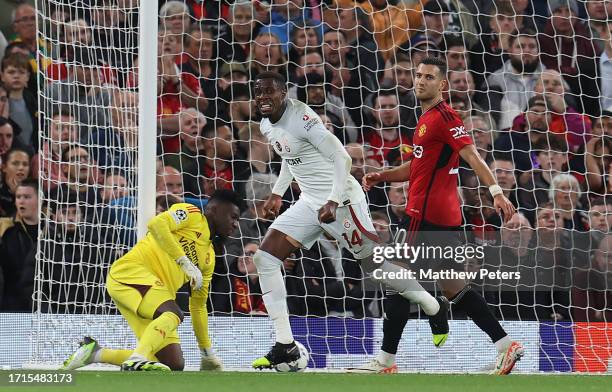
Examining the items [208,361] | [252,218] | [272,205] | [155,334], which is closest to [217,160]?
[252,218]

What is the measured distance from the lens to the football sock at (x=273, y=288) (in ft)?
26.2

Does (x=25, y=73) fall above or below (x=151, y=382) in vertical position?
above

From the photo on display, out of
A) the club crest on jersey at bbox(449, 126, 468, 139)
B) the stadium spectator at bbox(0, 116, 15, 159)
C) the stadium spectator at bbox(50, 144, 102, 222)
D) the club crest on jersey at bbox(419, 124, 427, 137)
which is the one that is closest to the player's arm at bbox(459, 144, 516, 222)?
the club crest on jersey at bbox(449, 126, 468, 139)

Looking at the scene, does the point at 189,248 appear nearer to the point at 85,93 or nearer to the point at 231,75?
the point at 85,93

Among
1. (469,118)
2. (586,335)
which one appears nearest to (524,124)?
(469,118)

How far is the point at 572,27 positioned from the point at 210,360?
17.9 feet

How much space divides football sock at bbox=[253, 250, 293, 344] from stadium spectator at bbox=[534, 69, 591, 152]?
403 cm

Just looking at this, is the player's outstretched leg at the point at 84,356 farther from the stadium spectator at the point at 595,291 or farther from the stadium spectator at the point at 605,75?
the stadium spectator at the point at 605,75

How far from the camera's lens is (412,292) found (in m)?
7.92

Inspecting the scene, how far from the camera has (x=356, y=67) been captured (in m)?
11.4

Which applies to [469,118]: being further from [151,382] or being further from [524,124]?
[151,382]

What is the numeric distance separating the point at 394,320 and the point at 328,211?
884 millimetres

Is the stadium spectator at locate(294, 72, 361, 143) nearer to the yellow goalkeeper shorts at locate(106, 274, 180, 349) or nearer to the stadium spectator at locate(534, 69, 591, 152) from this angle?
the stadium spectator at locate(534, 69, 591, 152)

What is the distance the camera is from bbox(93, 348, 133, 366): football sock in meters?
7.86
